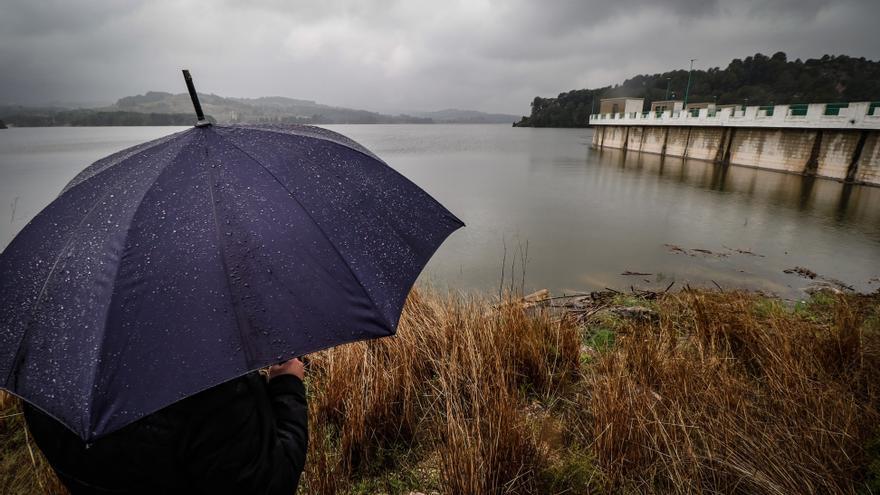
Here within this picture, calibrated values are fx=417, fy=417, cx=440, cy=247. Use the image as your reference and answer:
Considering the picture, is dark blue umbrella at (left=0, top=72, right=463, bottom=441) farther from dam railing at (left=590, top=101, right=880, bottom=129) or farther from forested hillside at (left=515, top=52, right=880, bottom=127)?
forested hillside at (left=515, top=52, right=880, bottom=127)

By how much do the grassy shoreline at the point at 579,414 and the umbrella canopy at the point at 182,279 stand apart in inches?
48.5

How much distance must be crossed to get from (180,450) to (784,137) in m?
30.6

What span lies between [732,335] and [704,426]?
1.80 meters

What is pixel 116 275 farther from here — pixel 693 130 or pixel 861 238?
pixel 693 130

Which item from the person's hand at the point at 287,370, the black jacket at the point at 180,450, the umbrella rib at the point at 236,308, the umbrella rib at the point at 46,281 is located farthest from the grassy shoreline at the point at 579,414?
the umbrella rib at the point at 46,281

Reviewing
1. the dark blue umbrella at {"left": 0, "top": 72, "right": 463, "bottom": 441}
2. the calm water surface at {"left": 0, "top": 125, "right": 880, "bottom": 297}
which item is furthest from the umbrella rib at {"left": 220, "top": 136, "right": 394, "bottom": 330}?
the calm water surface at {"left": 0, "top": 125, "right": 880, "bottom": 297}

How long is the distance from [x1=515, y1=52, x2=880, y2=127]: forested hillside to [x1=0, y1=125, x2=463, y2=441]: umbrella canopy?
7942 cm

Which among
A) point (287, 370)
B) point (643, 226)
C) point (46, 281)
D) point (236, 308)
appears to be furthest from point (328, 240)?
point (643, 226)

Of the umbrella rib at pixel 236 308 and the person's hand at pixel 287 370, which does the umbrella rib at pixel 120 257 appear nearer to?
the umbrella rib at pixel 236 308

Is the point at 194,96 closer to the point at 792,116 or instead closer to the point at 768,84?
the point at 792,116

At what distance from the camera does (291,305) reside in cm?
107

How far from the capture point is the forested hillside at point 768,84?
2804 inches

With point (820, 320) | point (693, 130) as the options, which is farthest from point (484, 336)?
point (693, 130)

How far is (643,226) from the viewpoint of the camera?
1398 cm
